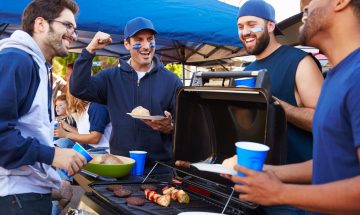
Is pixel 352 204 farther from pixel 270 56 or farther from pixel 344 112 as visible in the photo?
pixel 270 56

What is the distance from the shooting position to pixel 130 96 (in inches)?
124

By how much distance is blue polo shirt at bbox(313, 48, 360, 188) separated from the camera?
1190 millimetres

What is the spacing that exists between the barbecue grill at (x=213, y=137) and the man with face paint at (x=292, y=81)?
0.25 meters

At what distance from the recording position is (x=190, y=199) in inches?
83.7

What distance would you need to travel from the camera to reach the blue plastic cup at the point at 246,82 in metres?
1.79

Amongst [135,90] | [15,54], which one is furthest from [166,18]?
[15,54]

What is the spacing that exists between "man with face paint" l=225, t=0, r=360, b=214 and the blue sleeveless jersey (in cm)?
72

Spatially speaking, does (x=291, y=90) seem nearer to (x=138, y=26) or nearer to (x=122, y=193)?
(x=122, y=193)

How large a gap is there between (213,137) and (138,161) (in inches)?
29.7

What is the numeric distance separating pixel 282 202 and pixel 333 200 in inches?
6.2

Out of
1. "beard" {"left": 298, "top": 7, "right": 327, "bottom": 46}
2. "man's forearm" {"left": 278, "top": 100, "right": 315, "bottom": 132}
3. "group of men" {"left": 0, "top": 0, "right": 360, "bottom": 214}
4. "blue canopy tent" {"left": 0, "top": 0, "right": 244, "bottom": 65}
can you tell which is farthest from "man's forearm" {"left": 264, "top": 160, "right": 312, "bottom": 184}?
"blue canopy tent" {"left": 0, "top": 0, "right": 244, "bottom": 65}

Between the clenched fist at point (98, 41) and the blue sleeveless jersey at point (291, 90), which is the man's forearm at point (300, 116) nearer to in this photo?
the blue sleeveless jersey at point (291, 90)

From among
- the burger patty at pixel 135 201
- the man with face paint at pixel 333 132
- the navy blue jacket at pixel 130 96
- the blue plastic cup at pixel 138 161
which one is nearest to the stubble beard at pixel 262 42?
the navy blue jacket at pixel 130 96

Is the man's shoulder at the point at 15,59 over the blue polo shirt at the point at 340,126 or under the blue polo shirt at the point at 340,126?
over
